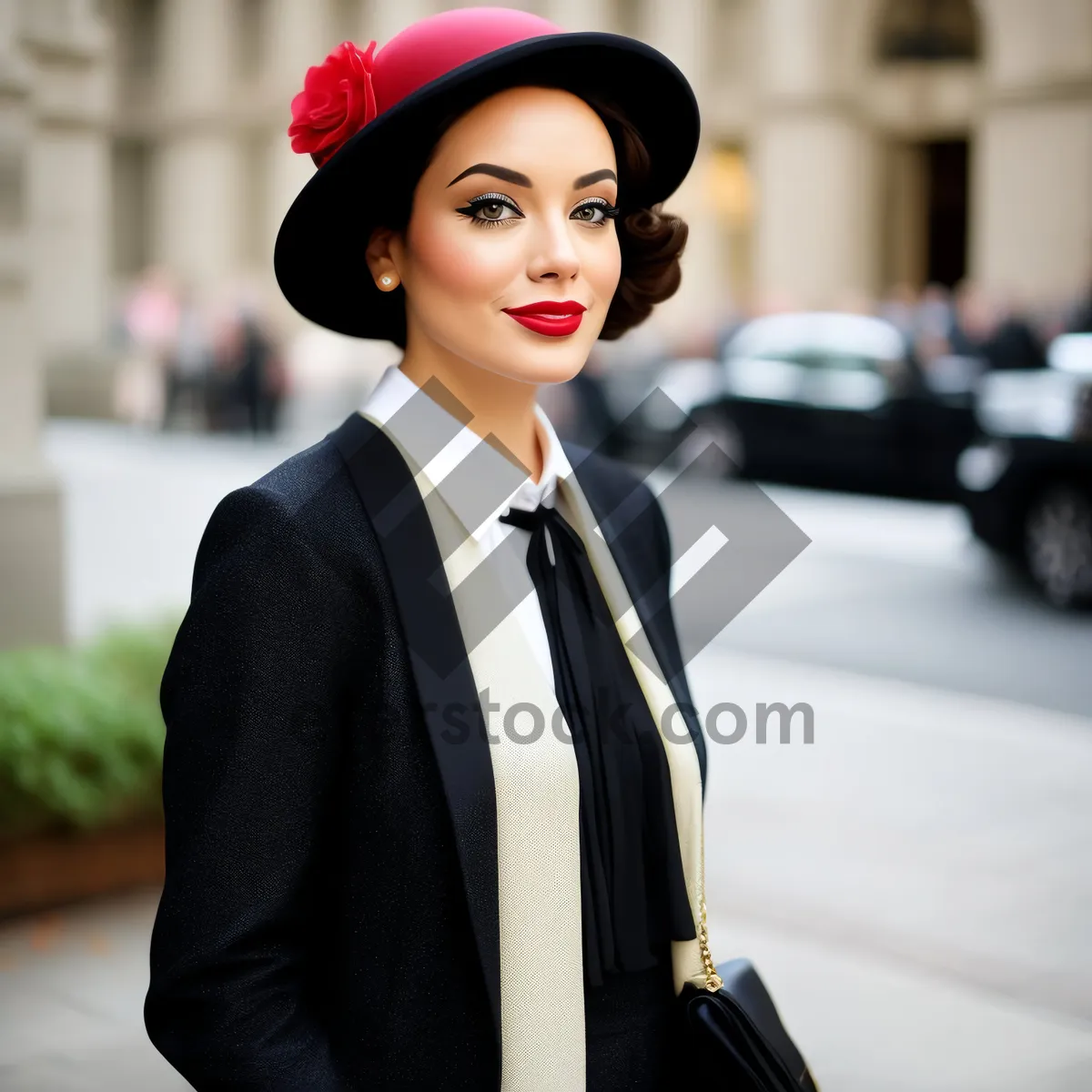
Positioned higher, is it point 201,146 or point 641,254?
point 201,146

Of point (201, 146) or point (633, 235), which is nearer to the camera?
point (633, 235)

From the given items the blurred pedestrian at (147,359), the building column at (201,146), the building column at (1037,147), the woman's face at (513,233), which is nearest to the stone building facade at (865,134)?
the building column at (1037,147)

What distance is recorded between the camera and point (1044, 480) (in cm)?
1070

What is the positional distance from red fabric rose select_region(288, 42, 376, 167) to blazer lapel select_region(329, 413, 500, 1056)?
0.43 meters

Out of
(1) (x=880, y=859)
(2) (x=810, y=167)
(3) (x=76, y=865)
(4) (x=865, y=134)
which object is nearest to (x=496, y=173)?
(3) (x=76, y=865)

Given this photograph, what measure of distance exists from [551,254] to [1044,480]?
9.47 m

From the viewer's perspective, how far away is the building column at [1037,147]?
80.9 ft

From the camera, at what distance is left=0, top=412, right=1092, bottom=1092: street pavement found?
4.01m

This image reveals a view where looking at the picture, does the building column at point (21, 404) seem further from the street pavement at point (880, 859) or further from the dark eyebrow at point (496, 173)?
the dark eyebrow at point (496, 173)

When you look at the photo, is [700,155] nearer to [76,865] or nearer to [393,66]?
[76,865]

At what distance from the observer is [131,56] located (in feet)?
132

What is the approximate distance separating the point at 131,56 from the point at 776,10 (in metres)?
19.5

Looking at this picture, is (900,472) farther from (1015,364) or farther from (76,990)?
(76,990)

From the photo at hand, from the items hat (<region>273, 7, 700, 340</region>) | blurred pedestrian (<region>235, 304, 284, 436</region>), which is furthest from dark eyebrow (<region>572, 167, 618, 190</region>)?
blurred pedestrian (<region>235, 304, 284, 436</region>)
